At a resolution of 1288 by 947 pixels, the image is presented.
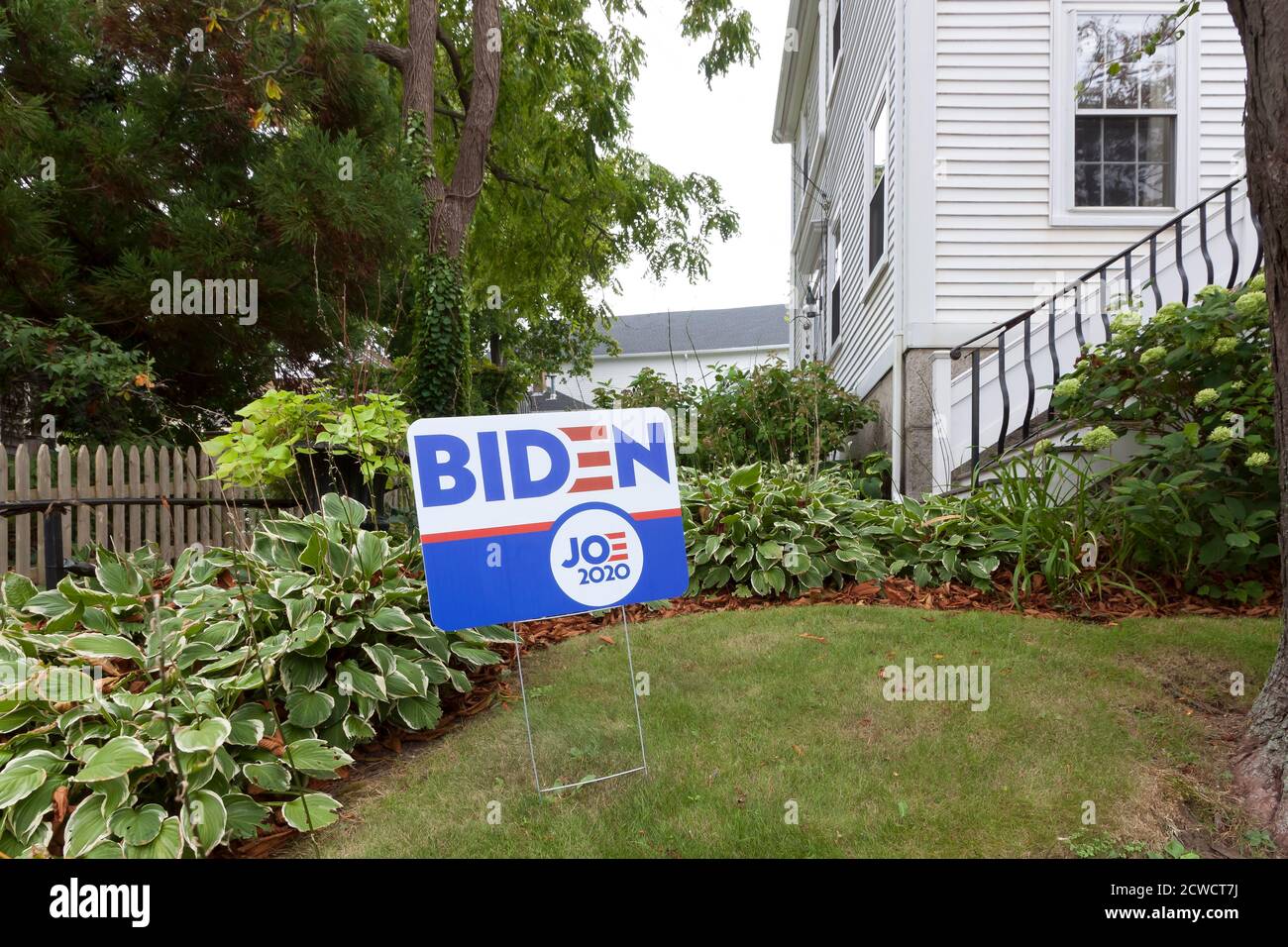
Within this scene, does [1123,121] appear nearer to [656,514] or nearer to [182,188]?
[656,514]

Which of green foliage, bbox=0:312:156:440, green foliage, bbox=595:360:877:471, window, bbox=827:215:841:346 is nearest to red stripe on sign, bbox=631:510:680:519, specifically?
green foliage, bbox=0:312:156:440

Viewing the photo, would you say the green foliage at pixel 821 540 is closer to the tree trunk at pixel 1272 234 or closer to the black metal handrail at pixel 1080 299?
the black metal handrail at pixel 1080 299

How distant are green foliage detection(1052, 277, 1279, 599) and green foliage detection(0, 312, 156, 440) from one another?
639 centimetres

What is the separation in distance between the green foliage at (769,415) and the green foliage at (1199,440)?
11.5 feet

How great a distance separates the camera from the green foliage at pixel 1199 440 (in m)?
4.29

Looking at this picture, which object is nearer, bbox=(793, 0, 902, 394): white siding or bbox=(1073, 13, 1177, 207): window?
bbox=(1073, 13, 1177, 207): window

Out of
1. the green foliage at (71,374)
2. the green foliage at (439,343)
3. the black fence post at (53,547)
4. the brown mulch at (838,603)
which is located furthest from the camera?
the green foliage at (439,343)

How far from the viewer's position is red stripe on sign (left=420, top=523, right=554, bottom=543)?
2805 millimetres

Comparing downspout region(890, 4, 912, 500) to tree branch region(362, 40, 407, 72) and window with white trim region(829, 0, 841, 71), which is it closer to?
window with white trim region(829, 0, 841, 71)

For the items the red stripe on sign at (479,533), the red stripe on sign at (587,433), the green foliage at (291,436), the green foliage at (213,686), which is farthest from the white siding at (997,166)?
the green foliage at (213,686)

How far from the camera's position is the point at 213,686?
121 inches

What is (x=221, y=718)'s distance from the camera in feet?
9.18

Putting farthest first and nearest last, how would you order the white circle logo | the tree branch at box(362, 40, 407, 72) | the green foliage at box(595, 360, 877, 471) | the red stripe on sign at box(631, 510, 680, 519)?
the tree branch at box(362, 40, 407, 72), the green foliage at box(595, 360, 877, 471), the red stripe on sign at box(631, 510, 680, 519), the white circle logo

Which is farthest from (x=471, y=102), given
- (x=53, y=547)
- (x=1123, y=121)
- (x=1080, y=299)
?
(x=53, y=547)
